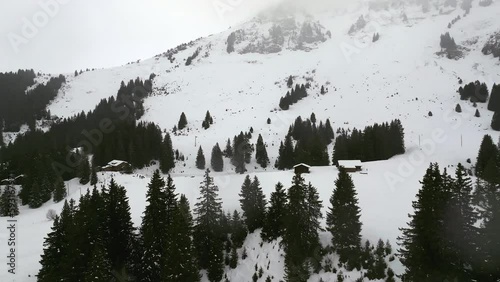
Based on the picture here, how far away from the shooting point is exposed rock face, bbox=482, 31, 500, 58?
465ft

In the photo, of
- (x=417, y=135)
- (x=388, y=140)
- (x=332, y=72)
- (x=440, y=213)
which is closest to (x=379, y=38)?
(x=332, y=72)

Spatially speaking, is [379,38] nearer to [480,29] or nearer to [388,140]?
[480,29]

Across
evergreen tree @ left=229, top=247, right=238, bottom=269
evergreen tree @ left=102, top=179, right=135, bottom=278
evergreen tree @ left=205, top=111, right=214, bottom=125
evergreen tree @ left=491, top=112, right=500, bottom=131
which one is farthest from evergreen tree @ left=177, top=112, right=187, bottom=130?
evergreen tree @ left=491, top=112, right=500, bottom=131

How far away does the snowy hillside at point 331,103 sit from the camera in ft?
159

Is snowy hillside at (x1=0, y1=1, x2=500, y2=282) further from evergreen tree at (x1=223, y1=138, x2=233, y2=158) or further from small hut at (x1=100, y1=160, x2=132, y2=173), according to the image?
evergreen tree at (x1=223, y1=138, x2=233, y2=158)

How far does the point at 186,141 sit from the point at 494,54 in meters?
135

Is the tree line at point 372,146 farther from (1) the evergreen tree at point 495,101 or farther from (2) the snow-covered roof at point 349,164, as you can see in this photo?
(1) the evergreen tree at point 495,101

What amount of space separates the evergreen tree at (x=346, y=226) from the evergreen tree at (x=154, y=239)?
18597mm

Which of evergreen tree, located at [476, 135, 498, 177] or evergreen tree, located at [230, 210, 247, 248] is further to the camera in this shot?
evergreen tree, located at [476, 135, 498, 177]

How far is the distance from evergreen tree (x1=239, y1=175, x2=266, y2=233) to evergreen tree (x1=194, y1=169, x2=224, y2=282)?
392cm

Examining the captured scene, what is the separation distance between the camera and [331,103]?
13612 centimetres

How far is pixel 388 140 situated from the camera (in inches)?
3253

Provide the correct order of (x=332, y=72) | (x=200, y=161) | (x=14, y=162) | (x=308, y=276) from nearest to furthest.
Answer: (x=308, y=276)
(x=14, y=162)
(x=200, y=161)
(x=332, y=72)

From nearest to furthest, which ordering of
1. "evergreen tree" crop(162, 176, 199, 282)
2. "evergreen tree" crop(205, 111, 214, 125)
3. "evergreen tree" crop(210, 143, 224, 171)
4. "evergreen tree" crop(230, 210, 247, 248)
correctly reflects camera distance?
1. "evergreen tree" crop(162, 176, 199, 282)
2. "evergreen tree" crop(230, 210, 247, 248)
3. "evergreen tree" crop(210, 143, 224, 171)
4. "evergreen tree" crop(205, 111, 214, 125)
